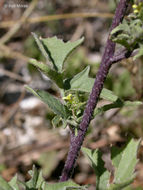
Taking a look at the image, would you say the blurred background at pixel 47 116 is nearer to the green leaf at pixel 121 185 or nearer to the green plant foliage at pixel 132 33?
the green plant foliage at pixel 132 33

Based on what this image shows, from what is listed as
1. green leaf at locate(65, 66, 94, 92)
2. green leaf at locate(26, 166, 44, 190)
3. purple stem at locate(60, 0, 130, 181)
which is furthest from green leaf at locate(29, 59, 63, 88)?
green leaf at locate(26, 166, 44, 190)

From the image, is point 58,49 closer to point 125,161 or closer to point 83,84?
point 83,84

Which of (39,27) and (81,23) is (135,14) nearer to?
(81,23)

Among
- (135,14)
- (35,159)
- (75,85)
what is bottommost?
(35,159)

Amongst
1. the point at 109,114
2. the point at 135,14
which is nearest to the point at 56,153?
the point at 109,114

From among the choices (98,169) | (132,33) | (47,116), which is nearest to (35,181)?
(98,169)

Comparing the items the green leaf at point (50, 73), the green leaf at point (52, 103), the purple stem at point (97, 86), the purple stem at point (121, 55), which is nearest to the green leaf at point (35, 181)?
the purple stem at point (97, 86)
